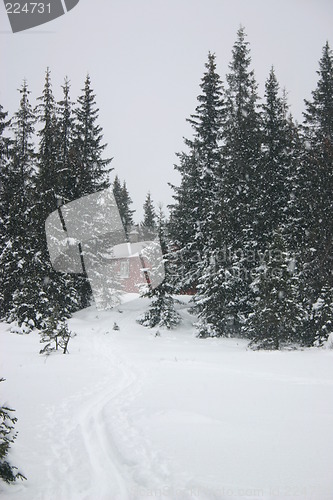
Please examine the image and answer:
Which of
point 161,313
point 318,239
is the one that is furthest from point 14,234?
point 318,239

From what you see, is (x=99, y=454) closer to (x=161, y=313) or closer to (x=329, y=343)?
(x=329, y=343)

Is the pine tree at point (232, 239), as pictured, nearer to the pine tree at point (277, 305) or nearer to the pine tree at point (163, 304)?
the pine tree at point (163, 304)

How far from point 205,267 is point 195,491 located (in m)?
16.9

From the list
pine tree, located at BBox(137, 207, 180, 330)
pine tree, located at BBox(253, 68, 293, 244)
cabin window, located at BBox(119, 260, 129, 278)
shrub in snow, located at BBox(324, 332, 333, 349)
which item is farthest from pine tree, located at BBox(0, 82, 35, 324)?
cabin window, located at BBox(119, 260, 129, 278)

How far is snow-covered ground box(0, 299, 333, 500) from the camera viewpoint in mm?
3930

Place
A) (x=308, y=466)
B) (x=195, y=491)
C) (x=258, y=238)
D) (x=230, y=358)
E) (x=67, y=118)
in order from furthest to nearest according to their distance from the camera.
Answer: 1. (x=67, y=118)
2. (x=258, y=238)
3. (x=230, y=358)
4. (x=308, y=466)
5. (x=195, y=491)

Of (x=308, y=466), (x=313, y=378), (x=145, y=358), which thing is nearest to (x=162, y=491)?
(x=308, y=466)

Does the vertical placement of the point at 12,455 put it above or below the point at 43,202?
below

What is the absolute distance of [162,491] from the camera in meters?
3.86

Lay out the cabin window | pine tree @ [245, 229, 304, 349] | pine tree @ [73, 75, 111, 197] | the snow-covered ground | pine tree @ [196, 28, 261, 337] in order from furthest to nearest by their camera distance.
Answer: the cabin window, pine tree @ [73, 75, 111, 197], pine tree @ [196, 28, 261, 337], pine tree @ [245, 229, 304, 349], the snow-covered ground

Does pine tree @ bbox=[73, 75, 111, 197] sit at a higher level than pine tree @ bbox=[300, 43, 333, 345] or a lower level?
higher

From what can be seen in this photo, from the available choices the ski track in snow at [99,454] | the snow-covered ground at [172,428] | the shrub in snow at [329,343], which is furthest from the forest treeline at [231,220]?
the ski track in snow at [99,454]

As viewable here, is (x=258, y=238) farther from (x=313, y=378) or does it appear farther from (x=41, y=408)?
(x=41, y=408)

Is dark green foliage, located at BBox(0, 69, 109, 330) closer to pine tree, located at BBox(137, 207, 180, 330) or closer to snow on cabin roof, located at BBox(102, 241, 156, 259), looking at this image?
pine tree, located at BBox(137, 207, 180, 330)
